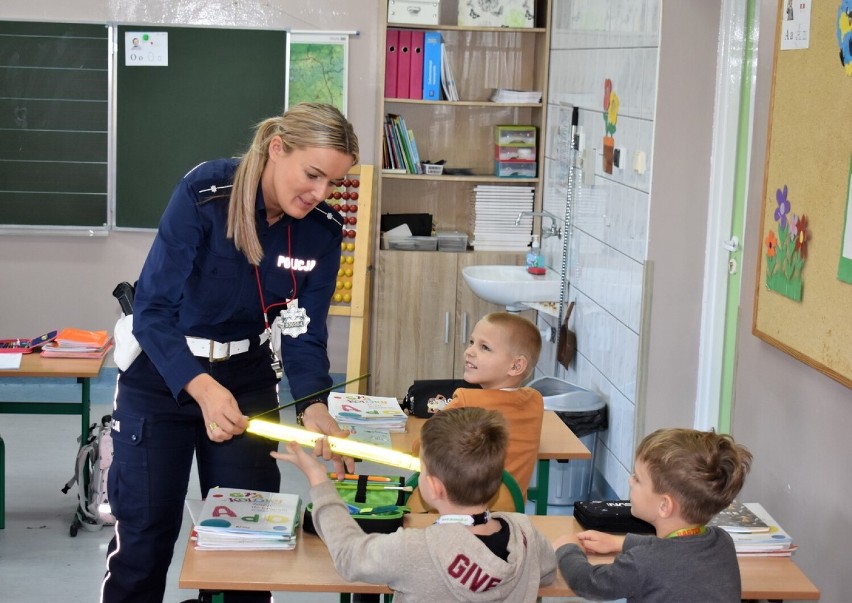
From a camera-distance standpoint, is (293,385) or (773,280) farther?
(773,280)

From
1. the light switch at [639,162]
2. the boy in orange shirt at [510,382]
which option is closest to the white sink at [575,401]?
the light switch at [639,162]

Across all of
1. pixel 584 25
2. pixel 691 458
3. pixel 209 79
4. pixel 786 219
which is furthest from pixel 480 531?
pixel 209 79

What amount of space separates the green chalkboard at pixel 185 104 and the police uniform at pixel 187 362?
366 cm

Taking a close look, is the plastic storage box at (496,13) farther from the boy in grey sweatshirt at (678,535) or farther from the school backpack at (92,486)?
the boy in grey sweatshirt at (678,535)

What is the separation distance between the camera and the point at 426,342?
6219 mm

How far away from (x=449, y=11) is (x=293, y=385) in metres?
4.12

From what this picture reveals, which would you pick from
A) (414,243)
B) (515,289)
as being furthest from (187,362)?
(414,243)

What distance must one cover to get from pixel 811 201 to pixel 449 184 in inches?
151

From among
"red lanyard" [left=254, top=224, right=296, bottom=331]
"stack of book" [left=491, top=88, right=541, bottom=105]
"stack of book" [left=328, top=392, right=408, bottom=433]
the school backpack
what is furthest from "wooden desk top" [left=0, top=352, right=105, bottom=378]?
"stack of book" [left=491, top=88, right=541, bottom=105]

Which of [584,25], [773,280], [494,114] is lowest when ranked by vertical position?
[773,280]

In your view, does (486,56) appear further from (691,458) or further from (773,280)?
(691,458)

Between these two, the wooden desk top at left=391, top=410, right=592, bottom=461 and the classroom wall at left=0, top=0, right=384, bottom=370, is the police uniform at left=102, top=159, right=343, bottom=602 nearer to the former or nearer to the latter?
the wooden desk top at left=391, top=410, right=592, bottom=461

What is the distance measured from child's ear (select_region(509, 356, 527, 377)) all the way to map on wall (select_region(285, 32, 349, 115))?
11.3 ft

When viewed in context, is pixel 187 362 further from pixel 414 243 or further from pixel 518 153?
pixel 518 153
